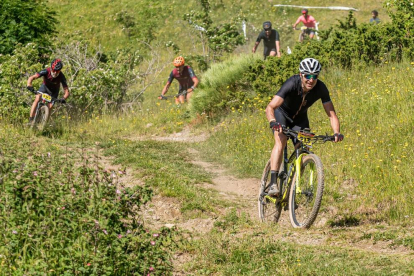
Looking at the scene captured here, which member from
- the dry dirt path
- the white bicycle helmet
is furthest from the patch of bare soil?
the white bicycle helmet

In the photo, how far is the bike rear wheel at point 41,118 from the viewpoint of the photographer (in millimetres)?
15000

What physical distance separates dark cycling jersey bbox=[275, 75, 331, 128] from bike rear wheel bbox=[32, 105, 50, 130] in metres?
7.91

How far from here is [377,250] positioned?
7164mm

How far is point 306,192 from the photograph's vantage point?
322 inches

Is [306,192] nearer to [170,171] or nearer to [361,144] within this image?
[361,144]

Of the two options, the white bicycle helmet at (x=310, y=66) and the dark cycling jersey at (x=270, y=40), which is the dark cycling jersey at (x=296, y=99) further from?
the dark cycling jersey at (x=270, y=40)

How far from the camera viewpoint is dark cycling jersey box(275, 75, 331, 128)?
8219 mm

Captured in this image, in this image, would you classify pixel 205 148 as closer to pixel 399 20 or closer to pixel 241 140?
pixel 241 140

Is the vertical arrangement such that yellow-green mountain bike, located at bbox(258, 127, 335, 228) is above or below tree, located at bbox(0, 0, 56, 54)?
below

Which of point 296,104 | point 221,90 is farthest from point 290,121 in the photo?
point 221,90

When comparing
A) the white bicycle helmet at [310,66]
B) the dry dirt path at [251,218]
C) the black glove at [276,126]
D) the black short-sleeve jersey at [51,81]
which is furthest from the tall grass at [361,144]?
the black short-sleeve jersey at [51,81]

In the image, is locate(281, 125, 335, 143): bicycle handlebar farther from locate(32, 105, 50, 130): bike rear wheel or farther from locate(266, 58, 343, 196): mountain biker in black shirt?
locate(32, 105, 50, 130): bike rear wheel

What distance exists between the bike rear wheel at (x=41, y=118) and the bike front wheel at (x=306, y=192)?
825 centimetres

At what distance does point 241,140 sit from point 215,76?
388cm
